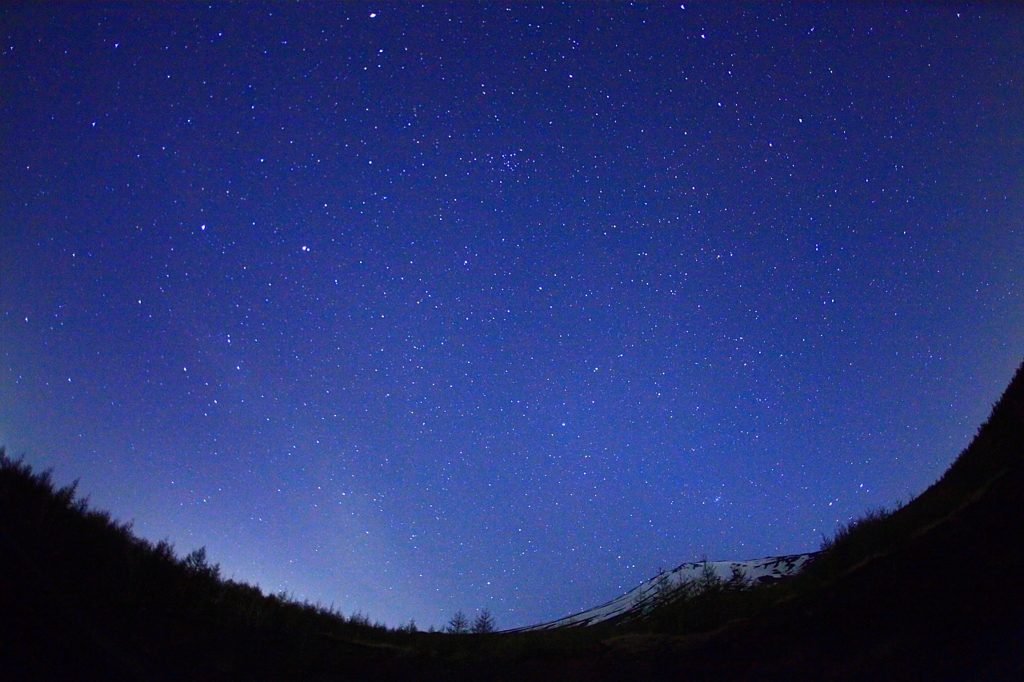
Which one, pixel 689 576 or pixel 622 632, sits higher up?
pixel 689 576

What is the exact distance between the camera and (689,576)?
14.3 metres

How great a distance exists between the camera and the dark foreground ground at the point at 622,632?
6.83m

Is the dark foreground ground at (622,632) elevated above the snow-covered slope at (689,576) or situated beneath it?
situated beneath

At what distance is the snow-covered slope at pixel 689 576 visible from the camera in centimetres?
1348

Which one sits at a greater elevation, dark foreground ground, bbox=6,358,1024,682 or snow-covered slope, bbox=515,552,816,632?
snow-covered slope, bbox=515,552,816,632

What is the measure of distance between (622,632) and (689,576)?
368 centimetres

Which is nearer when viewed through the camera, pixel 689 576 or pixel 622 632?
pixel 622 632

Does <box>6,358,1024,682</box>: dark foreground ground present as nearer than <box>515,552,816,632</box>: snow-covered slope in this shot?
Yes

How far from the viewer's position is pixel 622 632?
11.4 meters

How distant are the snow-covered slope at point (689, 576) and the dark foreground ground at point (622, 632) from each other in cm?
303

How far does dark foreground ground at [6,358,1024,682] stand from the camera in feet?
22.4

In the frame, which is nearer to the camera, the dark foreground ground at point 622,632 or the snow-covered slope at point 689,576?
the dark foreground ground at point 622,632

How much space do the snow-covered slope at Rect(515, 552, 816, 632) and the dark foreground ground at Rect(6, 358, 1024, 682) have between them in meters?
3.03

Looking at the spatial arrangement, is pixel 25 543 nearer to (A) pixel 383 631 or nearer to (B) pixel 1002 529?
(A) pixel 383 631
